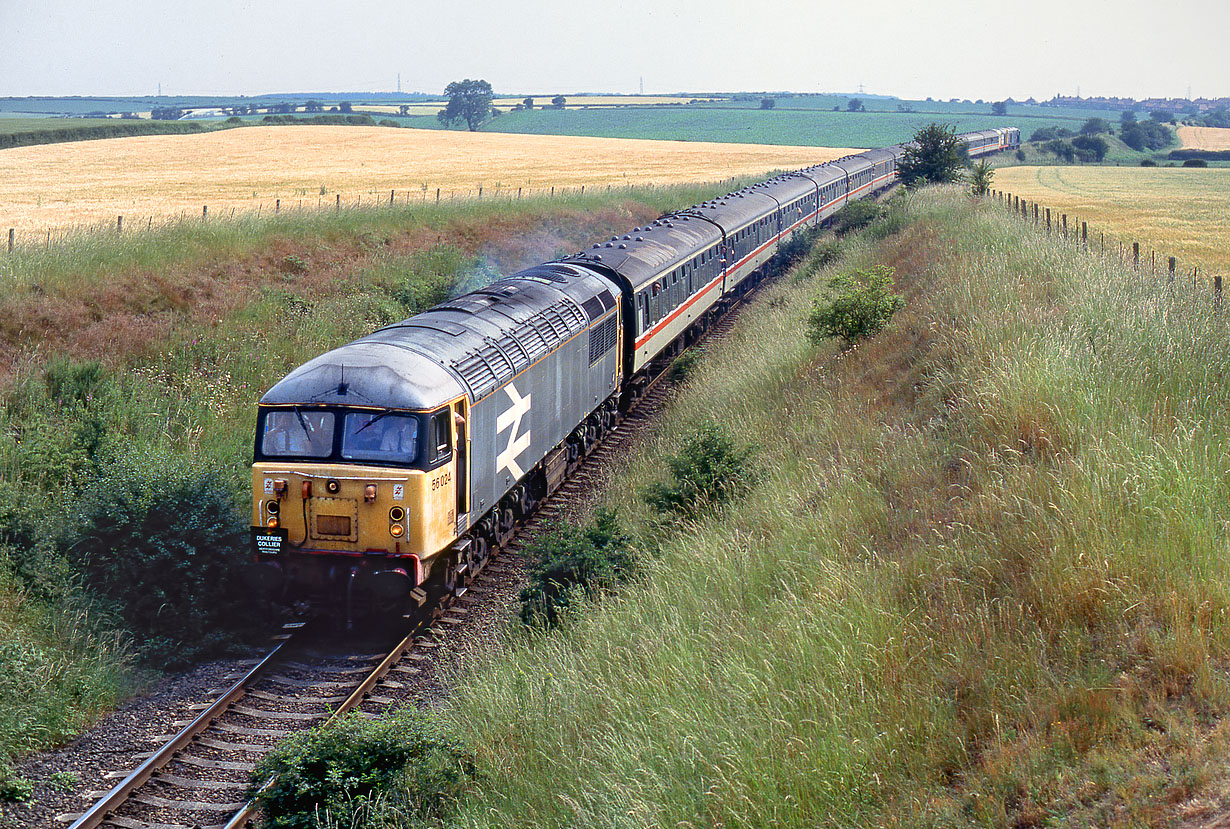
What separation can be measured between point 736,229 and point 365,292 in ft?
40.2

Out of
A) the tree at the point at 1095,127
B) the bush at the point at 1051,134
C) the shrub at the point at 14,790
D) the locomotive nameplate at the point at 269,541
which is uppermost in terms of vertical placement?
the tree at the point at 1095,127

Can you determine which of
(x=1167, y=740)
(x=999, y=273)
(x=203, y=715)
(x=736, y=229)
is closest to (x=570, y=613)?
(x=203, y=715)

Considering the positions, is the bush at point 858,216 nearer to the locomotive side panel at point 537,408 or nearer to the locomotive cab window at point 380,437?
the locomotive side panel at point 537,408

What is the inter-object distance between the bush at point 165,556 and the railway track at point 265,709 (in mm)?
1022

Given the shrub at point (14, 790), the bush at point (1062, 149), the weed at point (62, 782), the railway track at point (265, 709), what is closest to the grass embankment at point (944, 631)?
the railway track at point (265, 709)

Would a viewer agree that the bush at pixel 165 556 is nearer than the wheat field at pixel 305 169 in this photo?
Yes

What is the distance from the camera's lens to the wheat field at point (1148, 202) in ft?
94.2

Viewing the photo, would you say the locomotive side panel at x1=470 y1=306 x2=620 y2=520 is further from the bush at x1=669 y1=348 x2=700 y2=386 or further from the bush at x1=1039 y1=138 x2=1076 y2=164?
the bush at x1=1039 y1=138 x2=1076 y2=164

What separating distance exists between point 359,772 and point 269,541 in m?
3.84

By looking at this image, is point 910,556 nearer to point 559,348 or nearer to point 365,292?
point 559,348

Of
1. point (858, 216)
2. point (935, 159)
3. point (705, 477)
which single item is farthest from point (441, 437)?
point (935, 159)

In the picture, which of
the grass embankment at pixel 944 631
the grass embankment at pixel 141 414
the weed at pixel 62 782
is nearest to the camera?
the grass embankment at pixel 944 631

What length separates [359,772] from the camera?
830 cm

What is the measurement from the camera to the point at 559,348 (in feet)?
51.4
